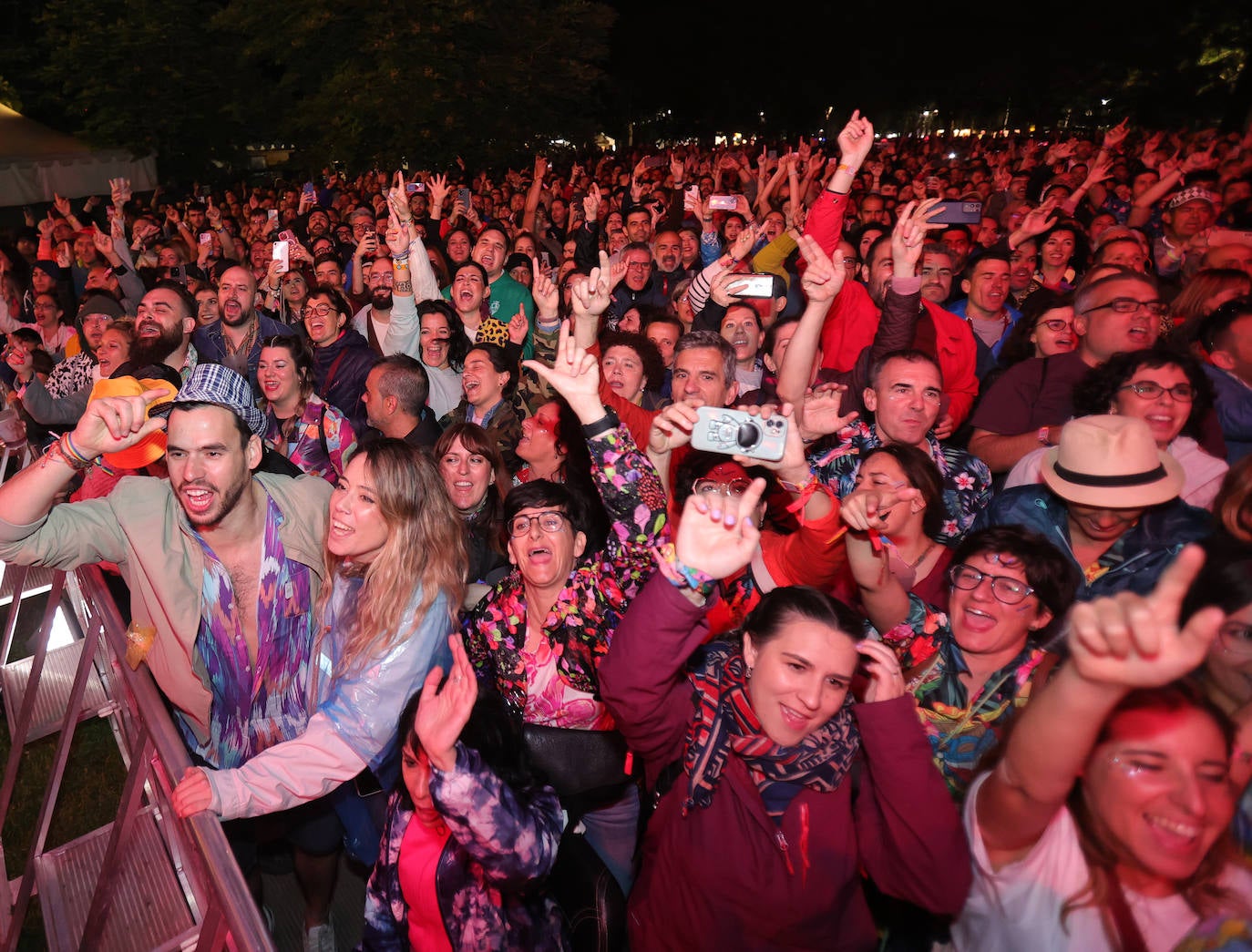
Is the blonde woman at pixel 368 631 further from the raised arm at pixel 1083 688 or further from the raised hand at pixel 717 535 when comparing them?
the raised arm at pixel 1083 688

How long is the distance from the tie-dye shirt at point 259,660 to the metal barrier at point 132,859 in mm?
223

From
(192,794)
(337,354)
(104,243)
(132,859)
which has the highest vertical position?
(104,243)

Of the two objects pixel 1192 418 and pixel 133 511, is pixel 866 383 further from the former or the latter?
pixel 133 511

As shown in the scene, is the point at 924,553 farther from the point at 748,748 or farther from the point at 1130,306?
the point at 1130,306

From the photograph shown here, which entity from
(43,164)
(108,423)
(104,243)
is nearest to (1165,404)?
(108,423)

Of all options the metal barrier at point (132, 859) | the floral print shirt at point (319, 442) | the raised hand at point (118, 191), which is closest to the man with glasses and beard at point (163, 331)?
the floral print shirt at point (319, 442)

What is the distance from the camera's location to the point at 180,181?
24.8 m

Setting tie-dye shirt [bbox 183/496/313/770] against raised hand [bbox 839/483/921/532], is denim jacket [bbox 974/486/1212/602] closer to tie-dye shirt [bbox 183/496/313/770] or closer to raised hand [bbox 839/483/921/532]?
raised hand [bbox 839/483/921/532]

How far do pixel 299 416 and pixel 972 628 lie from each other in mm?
3491

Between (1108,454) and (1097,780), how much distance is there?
1.42 metres

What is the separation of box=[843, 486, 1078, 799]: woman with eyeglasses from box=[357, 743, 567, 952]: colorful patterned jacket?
3.52 feet

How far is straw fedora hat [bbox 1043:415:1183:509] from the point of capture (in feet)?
7.81

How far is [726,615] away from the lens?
8.45ft

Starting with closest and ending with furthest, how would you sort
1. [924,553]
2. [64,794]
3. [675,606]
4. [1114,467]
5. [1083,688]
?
[1083,688], [675,606], [1114,467], [924,553], [64,794]
